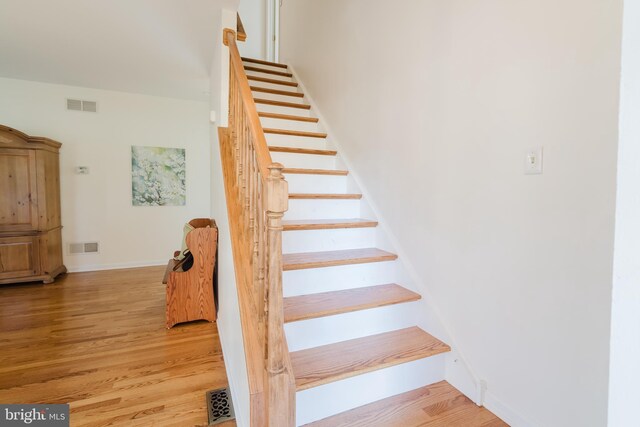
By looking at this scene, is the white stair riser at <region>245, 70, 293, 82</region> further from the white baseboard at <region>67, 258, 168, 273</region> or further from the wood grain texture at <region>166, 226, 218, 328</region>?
the white baseboard at <region>67, 258, 168, 273</region>

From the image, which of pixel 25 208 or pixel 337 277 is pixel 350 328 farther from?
pixel 25 208

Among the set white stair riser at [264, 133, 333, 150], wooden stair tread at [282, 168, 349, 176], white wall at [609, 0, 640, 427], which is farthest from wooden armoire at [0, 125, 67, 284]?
white wall at [609, 0, 640, 427]

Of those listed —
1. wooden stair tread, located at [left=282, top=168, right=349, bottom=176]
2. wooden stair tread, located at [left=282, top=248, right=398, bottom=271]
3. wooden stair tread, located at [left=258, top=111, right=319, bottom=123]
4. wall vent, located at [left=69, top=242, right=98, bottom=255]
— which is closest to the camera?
wooden stair tread, located at [left=282, top=248, right=398, bottom=271]

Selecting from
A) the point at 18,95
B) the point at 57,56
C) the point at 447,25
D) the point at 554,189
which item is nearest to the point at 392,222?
the point at 554,189

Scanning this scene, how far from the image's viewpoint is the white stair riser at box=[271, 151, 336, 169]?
2707 mm

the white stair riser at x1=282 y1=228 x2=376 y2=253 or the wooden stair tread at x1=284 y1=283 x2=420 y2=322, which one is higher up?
the white stair riser at x1=282 y1=228 x2=376 y2=253

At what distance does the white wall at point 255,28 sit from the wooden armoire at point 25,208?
344 cm

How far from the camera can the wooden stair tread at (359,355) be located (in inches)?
56.7

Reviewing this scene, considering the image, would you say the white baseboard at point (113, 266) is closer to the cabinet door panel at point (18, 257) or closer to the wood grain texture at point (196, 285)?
the cabinet door panel at point (18, 257)

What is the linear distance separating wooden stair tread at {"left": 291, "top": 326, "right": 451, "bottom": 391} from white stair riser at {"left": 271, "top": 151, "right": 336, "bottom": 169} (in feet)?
5.18

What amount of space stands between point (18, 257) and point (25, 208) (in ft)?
1.90

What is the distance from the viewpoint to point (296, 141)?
3002 mm

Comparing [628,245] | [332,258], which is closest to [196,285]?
[332,258]

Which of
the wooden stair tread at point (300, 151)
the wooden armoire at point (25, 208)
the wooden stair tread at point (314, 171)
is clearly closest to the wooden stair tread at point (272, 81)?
the wooden stair tread at point (300, 151)
